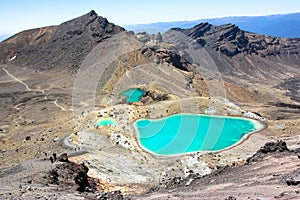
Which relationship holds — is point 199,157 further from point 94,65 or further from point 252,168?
point 94,65

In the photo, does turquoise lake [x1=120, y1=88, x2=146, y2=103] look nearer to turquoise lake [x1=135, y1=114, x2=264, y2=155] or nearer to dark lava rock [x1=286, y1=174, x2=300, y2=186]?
turquoise lake [x1=135, y1=114, x2=264, y2=155]

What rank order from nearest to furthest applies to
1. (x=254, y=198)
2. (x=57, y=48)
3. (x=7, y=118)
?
(x=254, y=198), (x=7, y=118), (x=57, y=48)

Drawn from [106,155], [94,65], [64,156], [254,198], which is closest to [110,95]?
[94,65]

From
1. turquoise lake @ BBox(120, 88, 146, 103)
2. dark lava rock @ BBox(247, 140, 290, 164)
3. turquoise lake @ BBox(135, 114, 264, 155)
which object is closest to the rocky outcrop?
dark lava rock @ BBox(247, 140, 290, 164)

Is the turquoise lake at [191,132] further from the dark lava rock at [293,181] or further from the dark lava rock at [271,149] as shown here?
the dark lava rock at [293,181]

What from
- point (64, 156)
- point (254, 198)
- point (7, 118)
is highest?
point (254, 198)

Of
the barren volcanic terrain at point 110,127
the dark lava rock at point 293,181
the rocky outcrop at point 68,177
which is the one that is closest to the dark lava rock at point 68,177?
the rocky outcrop at point 68,177
